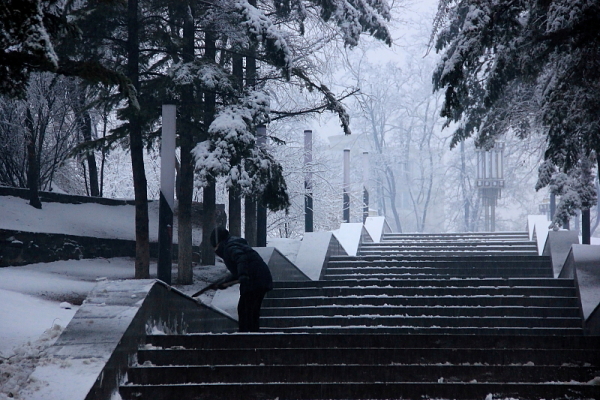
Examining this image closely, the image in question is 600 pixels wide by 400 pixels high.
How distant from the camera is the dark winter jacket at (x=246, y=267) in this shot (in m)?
8.50

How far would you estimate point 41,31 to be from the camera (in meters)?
5.82

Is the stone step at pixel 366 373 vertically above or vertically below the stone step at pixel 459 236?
below

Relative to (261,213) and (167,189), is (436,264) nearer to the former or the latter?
(261,213)

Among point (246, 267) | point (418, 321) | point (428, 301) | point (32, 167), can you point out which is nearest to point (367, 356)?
point (246, 267)

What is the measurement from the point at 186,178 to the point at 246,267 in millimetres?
6314

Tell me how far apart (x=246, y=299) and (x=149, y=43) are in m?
7.83

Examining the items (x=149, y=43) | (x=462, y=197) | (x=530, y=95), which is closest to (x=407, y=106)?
(x=462, y=197)

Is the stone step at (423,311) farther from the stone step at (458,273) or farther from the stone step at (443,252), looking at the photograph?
the stone step at (443,252)

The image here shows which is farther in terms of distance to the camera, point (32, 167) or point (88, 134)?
point (88, 134)

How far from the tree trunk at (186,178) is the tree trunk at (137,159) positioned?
0.66 m

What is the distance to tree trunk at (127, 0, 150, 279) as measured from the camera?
13258 mm

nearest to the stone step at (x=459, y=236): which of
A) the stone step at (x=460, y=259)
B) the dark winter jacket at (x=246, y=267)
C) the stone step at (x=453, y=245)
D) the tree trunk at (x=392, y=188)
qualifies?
the stone step at (x=453, y=245)

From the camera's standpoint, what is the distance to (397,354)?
21.8ft

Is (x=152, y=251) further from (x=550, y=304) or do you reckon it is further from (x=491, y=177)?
(x=491, y=177)
